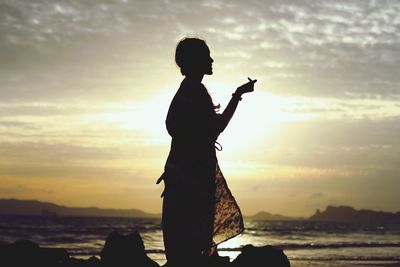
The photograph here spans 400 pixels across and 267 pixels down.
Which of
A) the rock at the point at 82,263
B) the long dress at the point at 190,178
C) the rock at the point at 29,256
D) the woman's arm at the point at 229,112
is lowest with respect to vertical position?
the rock at the point at 82,263

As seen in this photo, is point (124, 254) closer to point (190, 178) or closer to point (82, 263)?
point (82, 263)

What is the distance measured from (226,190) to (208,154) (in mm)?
376

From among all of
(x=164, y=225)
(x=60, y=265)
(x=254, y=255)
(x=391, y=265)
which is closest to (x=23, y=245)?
(x=60, y=265)

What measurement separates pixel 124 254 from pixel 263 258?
11.2 ft

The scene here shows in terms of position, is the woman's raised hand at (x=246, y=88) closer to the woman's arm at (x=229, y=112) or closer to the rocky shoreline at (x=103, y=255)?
the woman's arm at (x=229, y=112)

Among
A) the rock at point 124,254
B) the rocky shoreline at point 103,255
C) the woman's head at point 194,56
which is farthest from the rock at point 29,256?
the woman's head at point 194,56

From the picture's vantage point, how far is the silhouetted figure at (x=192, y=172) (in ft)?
13.8

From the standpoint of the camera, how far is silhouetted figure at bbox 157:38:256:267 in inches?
166

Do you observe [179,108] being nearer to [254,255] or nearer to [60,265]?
[254,255]

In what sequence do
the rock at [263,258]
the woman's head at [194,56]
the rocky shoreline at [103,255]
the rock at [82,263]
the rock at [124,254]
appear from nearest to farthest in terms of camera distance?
the woman's head at [194,56] → the rock at [263,258] → the rocky shoreline at [103,255] → the rock at [124,254] → the rock at [82,263]

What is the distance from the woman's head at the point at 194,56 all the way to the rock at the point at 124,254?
29.4ft

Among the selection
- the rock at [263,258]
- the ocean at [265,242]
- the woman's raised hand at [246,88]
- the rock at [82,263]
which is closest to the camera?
the woman's raised hand at [246,88]

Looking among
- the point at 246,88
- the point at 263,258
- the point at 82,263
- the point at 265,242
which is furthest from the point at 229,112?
the point at 265,242

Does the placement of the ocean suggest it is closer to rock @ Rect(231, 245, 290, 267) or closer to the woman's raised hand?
rock @ Rect(231, 245, 290, 267)
